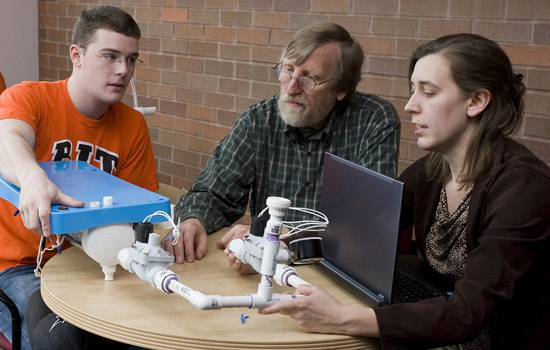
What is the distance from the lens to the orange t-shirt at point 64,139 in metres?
2.04

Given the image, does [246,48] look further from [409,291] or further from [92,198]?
[409,291]

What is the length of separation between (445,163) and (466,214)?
0.62 ft

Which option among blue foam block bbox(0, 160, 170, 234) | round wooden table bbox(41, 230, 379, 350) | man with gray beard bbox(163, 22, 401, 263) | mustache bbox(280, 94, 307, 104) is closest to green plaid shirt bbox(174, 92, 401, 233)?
man with gray beard bbox(163, 22, 401, 263)

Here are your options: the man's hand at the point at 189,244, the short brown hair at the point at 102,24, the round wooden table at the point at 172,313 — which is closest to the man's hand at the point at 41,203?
the round wooden table at the point at 172,313

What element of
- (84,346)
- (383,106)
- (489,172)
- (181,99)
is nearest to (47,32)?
(181,99)

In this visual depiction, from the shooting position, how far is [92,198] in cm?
157

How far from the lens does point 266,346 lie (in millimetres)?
1285

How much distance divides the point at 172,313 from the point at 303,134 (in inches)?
40.7

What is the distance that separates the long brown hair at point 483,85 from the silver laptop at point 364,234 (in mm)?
309

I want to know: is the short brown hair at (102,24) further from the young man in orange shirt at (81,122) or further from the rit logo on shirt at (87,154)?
the rit logo on shirt at (87,154)

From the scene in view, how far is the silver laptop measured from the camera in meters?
1.41

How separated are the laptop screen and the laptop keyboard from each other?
0.07 m

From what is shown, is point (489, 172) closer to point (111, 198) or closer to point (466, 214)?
point (466, 214)

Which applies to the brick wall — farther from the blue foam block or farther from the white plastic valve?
the white plastic valve
